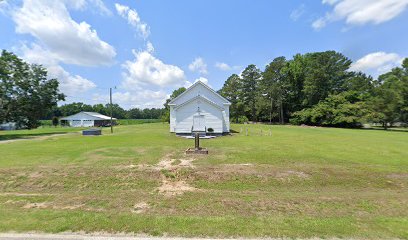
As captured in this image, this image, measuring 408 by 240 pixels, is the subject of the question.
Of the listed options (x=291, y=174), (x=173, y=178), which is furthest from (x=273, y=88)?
(x=173, y=178)

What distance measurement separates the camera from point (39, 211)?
511 cm

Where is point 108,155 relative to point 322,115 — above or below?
below

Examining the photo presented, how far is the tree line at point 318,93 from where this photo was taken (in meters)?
38.8

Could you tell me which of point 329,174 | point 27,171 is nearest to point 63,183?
point 27,171

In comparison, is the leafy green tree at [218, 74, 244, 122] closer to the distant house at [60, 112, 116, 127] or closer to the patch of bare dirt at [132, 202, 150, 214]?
the distant house at [60, 112, 116, 127]

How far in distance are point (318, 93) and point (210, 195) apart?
178 feet

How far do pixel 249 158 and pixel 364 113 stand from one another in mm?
42713

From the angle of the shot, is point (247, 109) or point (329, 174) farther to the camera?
point (247, 109)

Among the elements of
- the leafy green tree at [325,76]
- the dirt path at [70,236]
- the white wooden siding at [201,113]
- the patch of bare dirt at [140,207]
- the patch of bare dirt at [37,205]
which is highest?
the leafy green tree at [325,76]

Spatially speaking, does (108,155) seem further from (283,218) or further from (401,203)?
(401,203)

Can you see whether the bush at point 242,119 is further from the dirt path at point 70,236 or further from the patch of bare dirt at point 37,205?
the dirt path at point 70,236

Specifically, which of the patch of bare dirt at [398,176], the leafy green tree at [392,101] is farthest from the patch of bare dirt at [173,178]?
the leafy green tree at [392,101]

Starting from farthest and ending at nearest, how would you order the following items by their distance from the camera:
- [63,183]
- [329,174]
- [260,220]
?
[329,174], [63,183], [260,220]

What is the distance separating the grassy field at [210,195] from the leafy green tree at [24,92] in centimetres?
2529
